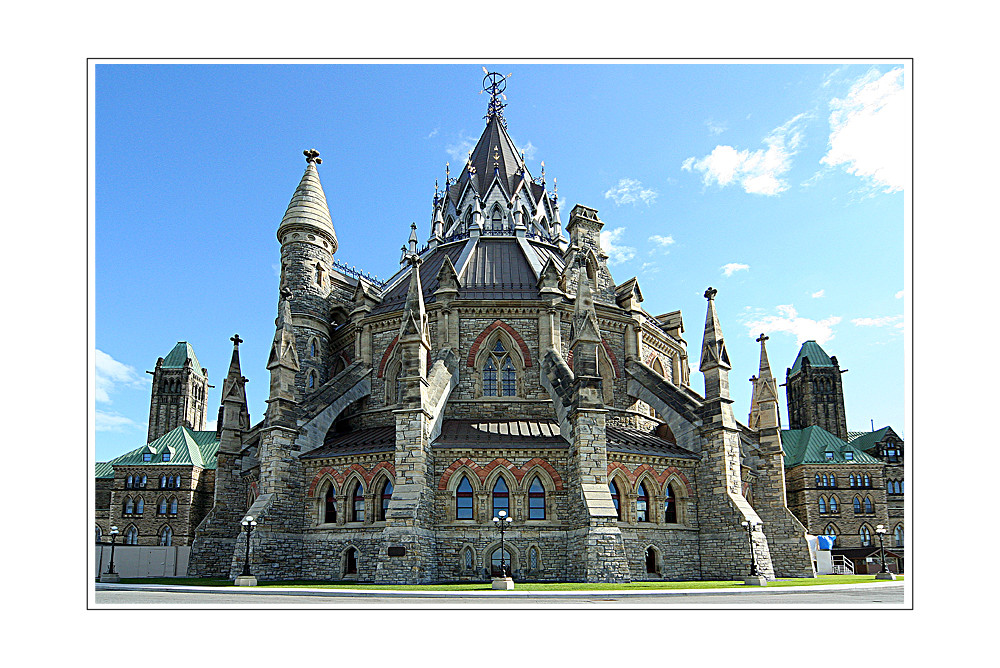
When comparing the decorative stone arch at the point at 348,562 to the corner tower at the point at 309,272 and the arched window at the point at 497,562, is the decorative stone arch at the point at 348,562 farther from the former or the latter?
the corner tower at the point at 309,272

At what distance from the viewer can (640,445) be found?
103ft

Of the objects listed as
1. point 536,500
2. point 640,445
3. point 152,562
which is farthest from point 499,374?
point 152,562

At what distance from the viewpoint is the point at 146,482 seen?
6400 cm

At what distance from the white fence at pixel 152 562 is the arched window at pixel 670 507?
2596 centimetres

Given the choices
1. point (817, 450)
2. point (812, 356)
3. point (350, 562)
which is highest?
point (812, 356)

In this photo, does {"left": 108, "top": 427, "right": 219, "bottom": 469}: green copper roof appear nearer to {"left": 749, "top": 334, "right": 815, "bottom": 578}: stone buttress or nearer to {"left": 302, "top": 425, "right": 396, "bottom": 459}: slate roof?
{"left": 302, "top": 425, "right": 396, "bottom": 459}: slate roof

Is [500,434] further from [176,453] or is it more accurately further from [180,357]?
[180,357]

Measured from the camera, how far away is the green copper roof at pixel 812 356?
78688 millimetres

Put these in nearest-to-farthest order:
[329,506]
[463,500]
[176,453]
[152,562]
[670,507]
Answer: [463,500], [670,507], [329,506], [152,562], [176,453]

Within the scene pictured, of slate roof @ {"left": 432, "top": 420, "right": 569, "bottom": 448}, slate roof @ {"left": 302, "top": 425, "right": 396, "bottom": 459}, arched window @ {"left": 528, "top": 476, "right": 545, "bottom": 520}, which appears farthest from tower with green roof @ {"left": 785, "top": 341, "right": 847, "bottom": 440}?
slate roof @ {"left": 302, "top": 425, "right": 396, "bottom": 459}

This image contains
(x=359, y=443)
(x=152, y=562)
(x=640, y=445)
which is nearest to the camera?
(x=640, y=445)

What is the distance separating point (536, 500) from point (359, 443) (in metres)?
8.23
